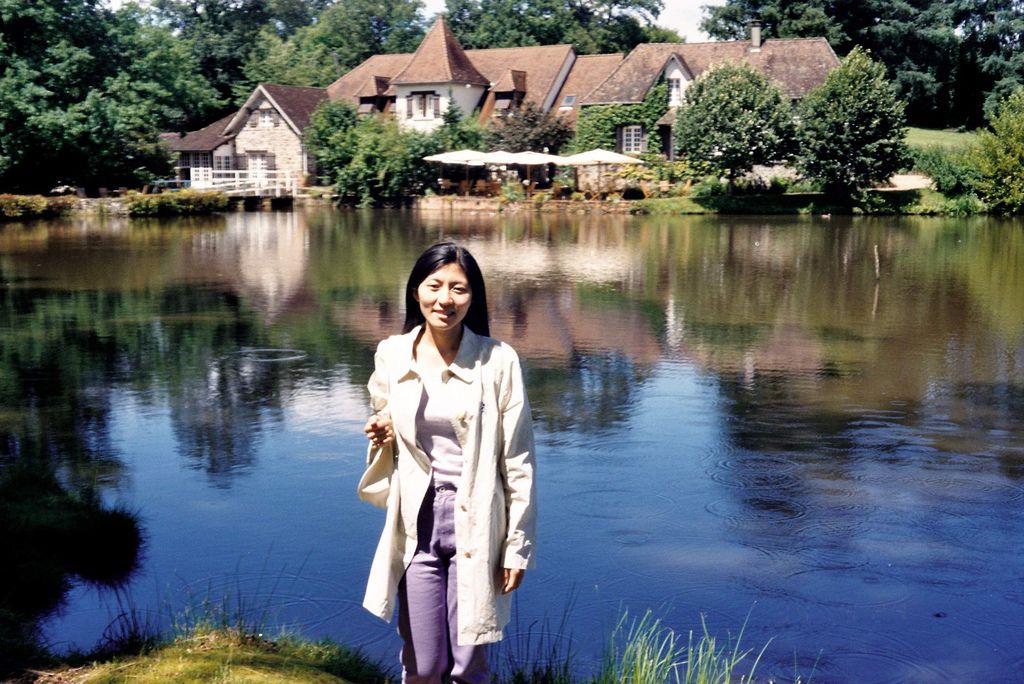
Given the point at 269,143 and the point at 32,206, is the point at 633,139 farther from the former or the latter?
the point at 32,206

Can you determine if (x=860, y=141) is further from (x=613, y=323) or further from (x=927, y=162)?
(x=613, y=323)

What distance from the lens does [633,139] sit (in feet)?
201

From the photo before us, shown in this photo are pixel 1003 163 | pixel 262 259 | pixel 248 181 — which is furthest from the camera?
pixel 248 181

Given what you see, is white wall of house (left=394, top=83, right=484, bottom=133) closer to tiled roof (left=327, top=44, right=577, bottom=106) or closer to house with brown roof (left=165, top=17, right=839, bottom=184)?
house with brown roof (left=165, top=17, right=839, bottom=184)

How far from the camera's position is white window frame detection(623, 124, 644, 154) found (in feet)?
201

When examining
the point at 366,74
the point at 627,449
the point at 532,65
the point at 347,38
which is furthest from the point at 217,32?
the point at 627,449

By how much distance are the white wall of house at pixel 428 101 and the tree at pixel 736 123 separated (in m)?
16.6

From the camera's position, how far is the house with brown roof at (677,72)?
200 feet

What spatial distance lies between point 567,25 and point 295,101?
23.8m

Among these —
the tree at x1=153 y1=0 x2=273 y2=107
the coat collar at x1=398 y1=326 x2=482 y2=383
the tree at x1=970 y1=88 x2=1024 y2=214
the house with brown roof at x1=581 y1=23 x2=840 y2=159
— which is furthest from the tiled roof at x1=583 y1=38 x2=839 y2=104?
the coat collar at x1=398 y1=326 x2=482 y2=383

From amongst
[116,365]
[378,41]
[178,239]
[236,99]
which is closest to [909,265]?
[116,365]

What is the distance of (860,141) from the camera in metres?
51.1

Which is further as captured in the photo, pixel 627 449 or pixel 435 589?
pixel 627 449

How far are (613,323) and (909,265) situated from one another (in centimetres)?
1218
